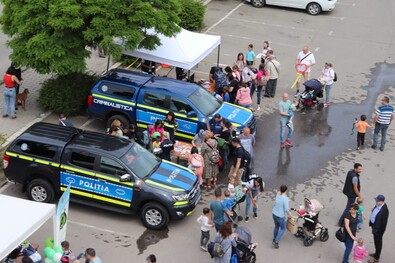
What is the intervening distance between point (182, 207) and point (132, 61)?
1022 cm

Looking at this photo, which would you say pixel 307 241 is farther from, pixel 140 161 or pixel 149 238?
pixel 140 161

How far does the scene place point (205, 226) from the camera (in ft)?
46.4

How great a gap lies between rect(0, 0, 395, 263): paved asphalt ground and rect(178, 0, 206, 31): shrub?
32.1 inches

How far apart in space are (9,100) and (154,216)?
688 centimetres

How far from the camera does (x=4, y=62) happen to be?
23531 millimetres

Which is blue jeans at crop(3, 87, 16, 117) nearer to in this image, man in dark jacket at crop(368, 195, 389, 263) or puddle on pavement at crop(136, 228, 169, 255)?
puddle on pavement at crop(136, 228, 169, 255)

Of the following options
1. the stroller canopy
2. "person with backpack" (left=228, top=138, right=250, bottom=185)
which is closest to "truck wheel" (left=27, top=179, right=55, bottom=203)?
"person with backpack" (left=228, top=138, right=250, bottom=185)

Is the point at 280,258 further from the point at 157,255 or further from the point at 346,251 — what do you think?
the point at 157,255

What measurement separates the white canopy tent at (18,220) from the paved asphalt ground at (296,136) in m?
1.99

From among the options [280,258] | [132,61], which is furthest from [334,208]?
[132,61]

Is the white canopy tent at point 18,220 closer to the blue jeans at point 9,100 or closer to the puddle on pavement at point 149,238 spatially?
the puddle on pavement at point 149,238

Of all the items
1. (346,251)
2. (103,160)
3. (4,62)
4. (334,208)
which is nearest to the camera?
(346,251)

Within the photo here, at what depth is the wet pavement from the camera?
59.4 ft

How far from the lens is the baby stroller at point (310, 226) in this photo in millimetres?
14867
